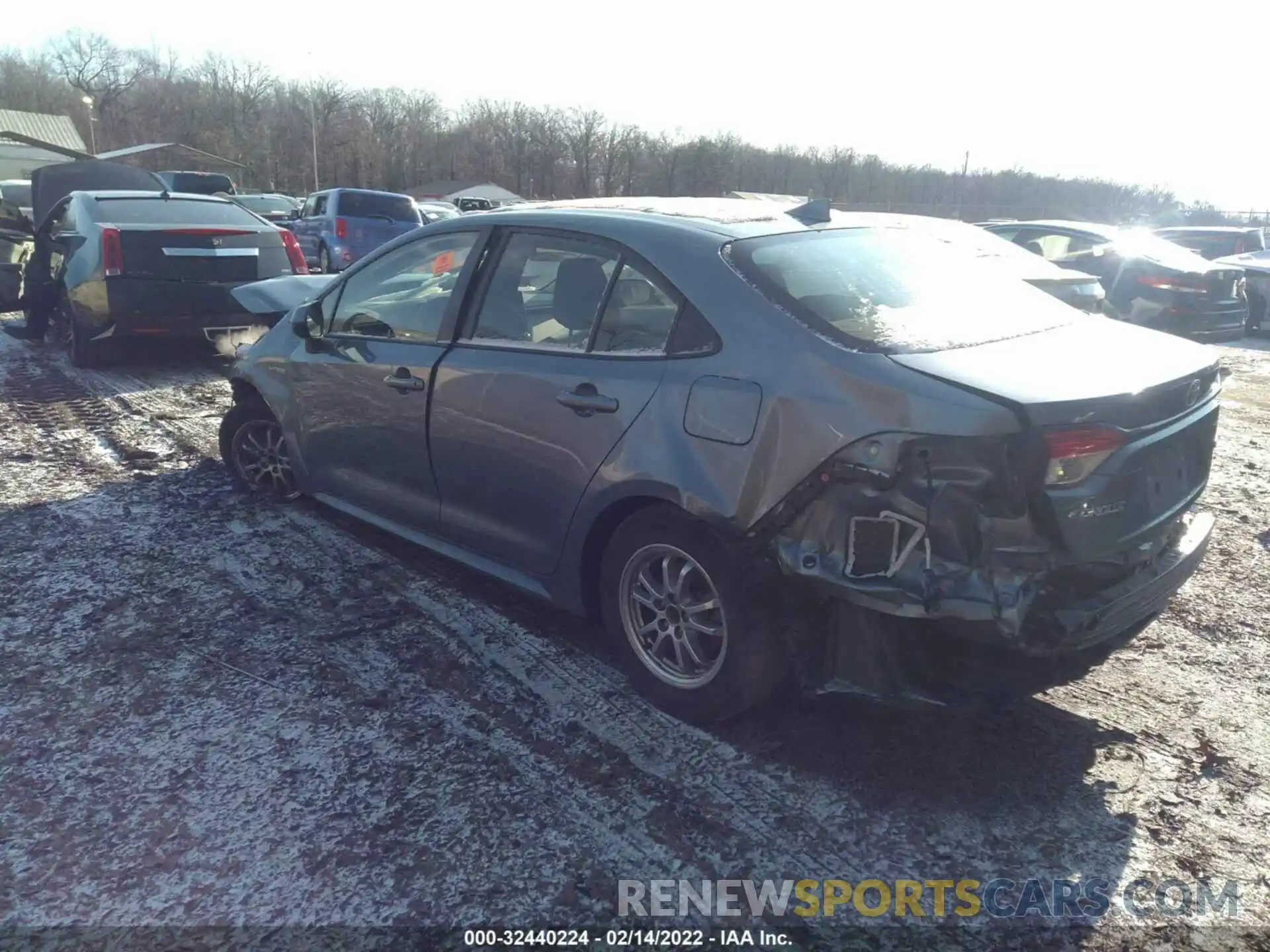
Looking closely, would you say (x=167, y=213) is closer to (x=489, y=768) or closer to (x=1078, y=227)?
(x=489, y=768)

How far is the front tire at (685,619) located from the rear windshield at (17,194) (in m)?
22.1

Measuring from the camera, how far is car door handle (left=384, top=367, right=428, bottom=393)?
3871mm

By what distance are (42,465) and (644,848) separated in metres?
5.02

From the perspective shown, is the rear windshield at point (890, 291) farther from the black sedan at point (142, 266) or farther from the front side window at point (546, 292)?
the black sedan at point (142, 266)

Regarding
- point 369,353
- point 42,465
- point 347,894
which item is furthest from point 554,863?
point 42,465

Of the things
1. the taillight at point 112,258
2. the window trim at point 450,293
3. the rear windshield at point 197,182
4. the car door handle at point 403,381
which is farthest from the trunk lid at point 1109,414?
the rear windshield at point 197,182

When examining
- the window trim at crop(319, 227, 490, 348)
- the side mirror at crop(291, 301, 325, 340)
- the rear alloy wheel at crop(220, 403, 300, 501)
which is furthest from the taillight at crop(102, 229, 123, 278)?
the window trim at crop(319, 227, 490, 348)

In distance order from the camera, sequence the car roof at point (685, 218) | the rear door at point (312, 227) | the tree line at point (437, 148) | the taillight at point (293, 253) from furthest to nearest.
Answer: the tree line at point (437, 148), the rear door at point (312, 227), the taillight at point (293, 253), the car roof at point (685, 218)

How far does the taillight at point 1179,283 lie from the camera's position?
11.0m

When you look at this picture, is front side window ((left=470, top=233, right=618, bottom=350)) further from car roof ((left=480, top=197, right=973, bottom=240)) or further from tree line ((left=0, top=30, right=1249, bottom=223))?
tree line ((left=0, top=30, right=1249, bottom=223))

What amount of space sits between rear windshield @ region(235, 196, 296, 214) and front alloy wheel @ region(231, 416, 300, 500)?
22753mm

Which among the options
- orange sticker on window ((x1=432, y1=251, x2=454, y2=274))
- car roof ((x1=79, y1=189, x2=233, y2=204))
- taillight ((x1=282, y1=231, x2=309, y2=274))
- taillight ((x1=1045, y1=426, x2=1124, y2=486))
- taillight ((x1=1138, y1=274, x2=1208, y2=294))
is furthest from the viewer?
taillight ((x1=1138, y1=274, x2=1208, y2=294))

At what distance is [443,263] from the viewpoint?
399cm

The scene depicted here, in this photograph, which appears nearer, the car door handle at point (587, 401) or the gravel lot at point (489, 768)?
the gravel lot at point (489, 768)
